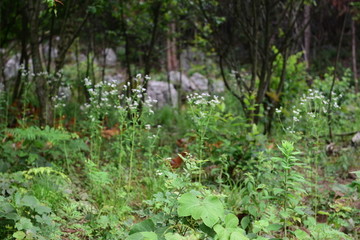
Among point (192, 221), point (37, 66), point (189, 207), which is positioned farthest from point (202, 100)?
point (37, 66)

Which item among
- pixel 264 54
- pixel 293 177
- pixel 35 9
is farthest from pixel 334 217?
pixel 35 9

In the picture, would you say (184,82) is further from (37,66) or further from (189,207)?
(189,207)

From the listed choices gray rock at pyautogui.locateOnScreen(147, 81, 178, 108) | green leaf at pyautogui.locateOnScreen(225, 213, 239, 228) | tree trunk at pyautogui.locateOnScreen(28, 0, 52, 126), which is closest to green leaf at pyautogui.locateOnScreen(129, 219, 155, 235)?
green leaf at pyautogui.locateOnScreen(225, 213, 239, 228)

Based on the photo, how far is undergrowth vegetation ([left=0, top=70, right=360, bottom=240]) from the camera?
185 cm

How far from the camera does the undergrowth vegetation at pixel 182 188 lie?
72.8 inches

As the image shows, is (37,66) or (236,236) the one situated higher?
(37,66)

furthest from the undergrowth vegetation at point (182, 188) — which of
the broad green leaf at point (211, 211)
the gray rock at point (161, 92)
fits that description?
the gray rock at point (161, 92)

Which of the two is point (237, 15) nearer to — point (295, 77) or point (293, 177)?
point (295, 77)

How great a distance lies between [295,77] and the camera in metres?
6.72

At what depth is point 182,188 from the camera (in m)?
1.82

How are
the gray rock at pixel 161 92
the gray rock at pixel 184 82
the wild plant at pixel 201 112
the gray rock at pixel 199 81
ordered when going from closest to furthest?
the wild plant at pixel 201 112, the gray rock at pixel 161 92, the gray rock at pixel 184 82, the gray rock at pixel 199 81

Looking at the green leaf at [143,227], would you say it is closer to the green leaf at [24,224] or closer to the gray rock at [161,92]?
the green leaf at [24,224]

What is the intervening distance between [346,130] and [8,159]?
17.8 feet

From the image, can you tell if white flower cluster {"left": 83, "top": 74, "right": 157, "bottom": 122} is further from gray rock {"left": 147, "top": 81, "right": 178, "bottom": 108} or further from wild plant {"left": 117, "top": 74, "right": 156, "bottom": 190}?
gray rock {"left": 147, "top": 81, "right": 178, "bottom": 108}
